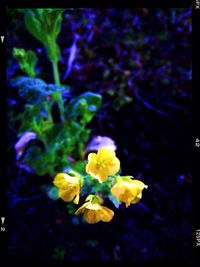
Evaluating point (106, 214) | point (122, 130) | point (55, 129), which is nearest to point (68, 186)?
point (106, 214)

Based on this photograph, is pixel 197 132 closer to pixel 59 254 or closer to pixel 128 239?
pixel 128 239

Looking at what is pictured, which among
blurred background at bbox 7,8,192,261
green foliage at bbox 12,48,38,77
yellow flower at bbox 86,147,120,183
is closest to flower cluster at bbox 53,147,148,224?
yellow flower at bbox 86,147,120,183

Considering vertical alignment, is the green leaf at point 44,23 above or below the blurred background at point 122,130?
above

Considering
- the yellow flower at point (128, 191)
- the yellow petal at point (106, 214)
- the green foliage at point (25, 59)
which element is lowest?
the yellow petal at point (106, 214)

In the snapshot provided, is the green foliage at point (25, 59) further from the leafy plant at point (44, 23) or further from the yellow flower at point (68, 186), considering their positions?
the yellow flower at point (68, 186)

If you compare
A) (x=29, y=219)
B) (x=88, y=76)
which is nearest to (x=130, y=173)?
(x=29, y=219)

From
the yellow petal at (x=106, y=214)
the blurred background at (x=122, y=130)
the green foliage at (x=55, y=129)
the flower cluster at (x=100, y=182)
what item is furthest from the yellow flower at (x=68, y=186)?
the blurred background at (x=122, y=130)

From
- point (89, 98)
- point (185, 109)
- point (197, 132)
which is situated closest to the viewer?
point (197, 132)

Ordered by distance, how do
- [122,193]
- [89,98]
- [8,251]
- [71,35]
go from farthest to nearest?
[71,35] < [89,98] < [8,251] < [122,193]
